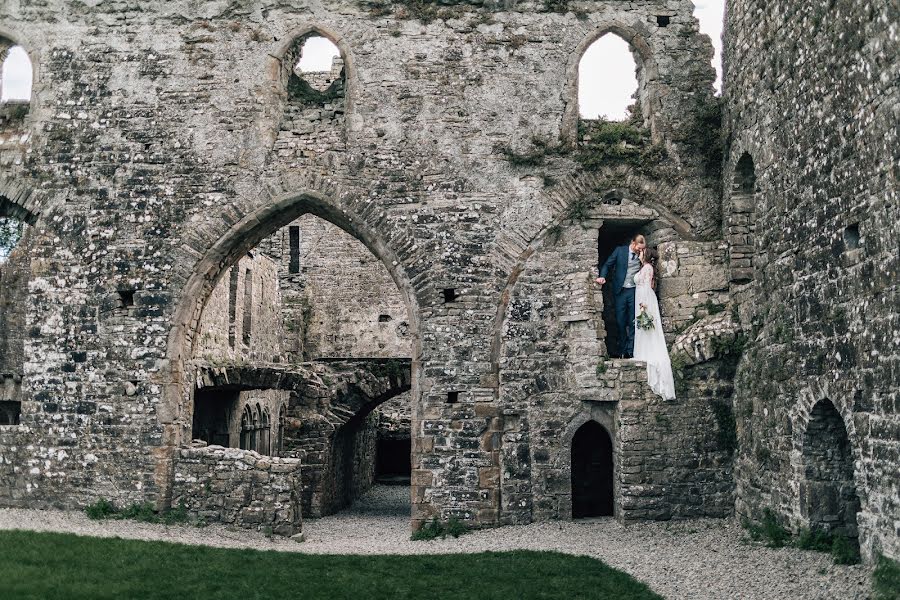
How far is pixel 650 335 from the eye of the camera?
35.0 ft

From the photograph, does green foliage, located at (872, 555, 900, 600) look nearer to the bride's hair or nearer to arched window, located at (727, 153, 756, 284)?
arched window, located at (727, 153, 756, 284)

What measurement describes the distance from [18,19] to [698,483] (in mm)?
9941

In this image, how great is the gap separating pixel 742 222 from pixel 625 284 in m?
1.52

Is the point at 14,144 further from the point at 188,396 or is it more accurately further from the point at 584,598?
the point at 584,598

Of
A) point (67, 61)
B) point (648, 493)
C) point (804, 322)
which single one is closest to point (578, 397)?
point (648, 493)

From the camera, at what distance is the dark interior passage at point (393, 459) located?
2183 centimetres

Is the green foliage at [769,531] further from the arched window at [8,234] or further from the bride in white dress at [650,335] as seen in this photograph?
the arched window at [8,234]

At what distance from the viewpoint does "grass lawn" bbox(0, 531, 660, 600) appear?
6.95 metres

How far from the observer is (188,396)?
11508 mm

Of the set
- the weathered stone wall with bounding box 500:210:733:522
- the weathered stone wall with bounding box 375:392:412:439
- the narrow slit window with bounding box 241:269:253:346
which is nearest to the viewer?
the weathered stone wall with bounding box 500:210:733:522

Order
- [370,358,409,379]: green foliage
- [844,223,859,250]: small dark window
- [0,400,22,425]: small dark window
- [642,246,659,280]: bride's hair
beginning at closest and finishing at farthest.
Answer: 1. [844,223,859,250]: small dark window
2. [642,246,659,280]: bride's hair
3. [370,358,409,379]: green foliage
4. [0,400,22,425]: small dark window

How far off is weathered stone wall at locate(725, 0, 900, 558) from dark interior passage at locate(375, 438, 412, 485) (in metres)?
12.6

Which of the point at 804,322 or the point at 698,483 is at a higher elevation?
the point at 804,322

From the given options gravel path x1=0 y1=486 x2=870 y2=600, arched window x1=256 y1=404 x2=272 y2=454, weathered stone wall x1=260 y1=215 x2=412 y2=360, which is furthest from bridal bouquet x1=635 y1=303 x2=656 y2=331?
arched window x1=256 y1=404 x2=272 y2=454
